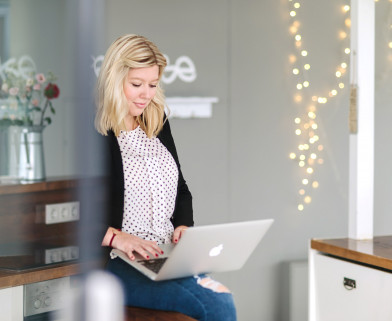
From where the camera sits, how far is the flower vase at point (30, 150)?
833 millimetres

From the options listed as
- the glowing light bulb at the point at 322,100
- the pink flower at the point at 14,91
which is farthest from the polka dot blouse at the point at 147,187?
the glowing light bulb at the point at 322,100

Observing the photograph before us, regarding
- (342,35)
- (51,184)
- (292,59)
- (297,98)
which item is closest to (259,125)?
(297,98)

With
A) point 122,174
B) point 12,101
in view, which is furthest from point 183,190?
point 12,101

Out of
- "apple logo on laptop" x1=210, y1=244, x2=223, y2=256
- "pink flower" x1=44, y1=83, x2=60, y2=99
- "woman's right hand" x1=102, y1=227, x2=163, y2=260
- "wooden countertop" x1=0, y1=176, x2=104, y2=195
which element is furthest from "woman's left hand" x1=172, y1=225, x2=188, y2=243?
"pink flower" x1=44, y1=83, x2=60, y2=99

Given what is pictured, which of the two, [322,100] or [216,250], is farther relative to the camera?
[322,100]

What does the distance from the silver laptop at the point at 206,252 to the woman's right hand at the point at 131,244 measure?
15 mm

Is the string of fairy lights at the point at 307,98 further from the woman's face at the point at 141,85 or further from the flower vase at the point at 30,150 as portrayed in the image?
the flower vase at the point at 30,150

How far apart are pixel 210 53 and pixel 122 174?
5.14 ft

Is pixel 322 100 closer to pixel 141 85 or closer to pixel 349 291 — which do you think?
pixel 349 291

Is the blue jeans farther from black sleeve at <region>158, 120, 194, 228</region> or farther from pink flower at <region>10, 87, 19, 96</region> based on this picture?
pink flower at <region>10, 87, 19, 96</region>

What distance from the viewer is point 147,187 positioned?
1.47 m

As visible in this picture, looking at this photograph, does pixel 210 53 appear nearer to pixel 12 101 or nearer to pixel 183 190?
pixel 183 190

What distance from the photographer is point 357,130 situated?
2211 mm

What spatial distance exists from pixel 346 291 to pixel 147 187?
93 cm
